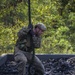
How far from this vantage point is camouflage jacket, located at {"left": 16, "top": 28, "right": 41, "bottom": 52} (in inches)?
209

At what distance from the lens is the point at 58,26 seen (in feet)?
47.2

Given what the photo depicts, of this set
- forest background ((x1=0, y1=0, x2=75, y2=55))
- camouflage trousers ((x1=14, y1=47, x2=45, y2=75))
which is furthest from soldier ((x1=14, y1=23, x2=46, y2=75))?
forest background ((x1=0, y1=0, x2=75, y2=55))

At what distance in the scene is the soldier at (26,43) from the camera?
530 cm

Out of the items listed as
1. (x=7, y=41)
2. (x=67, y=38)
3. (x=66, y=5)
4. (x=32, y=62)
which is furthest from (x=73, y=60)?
(x=66, y=5)

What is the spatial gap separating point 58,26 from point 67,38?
2.46 ft

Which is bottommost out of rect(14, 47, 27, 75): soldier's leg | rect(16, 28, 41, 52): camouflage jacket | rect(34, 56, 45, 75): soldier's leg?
rect(34, 56, 45, 75): soldier's leg

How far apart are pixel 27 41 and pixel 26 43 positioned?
0.04 metres

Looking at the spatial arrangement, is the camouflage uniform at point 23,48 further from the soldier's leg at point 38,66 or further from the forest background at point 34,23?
the forest background at point 34,23

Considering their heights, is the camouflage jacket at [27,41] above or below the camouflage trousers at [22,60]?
above

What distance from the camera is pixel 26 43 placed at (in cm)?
550

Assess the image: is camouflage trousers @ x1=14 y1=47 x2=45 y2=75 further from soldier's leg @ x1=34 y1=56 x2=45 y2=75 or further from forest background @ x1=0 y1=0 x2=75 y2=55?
forest background @ x1=0 y1=0 x2=75 y2=55

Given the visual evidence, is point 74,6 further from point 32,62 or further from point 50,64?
point 32,62

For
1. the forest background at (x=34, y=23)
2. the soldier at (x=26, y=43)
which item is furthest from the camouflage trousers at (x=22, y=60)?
the forest background at (x=34, y=23)

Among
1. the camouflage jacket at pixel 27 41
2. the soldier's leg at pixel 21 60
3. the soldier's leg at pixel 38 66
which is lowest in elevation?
the soldier's leg at pixel 38 66
